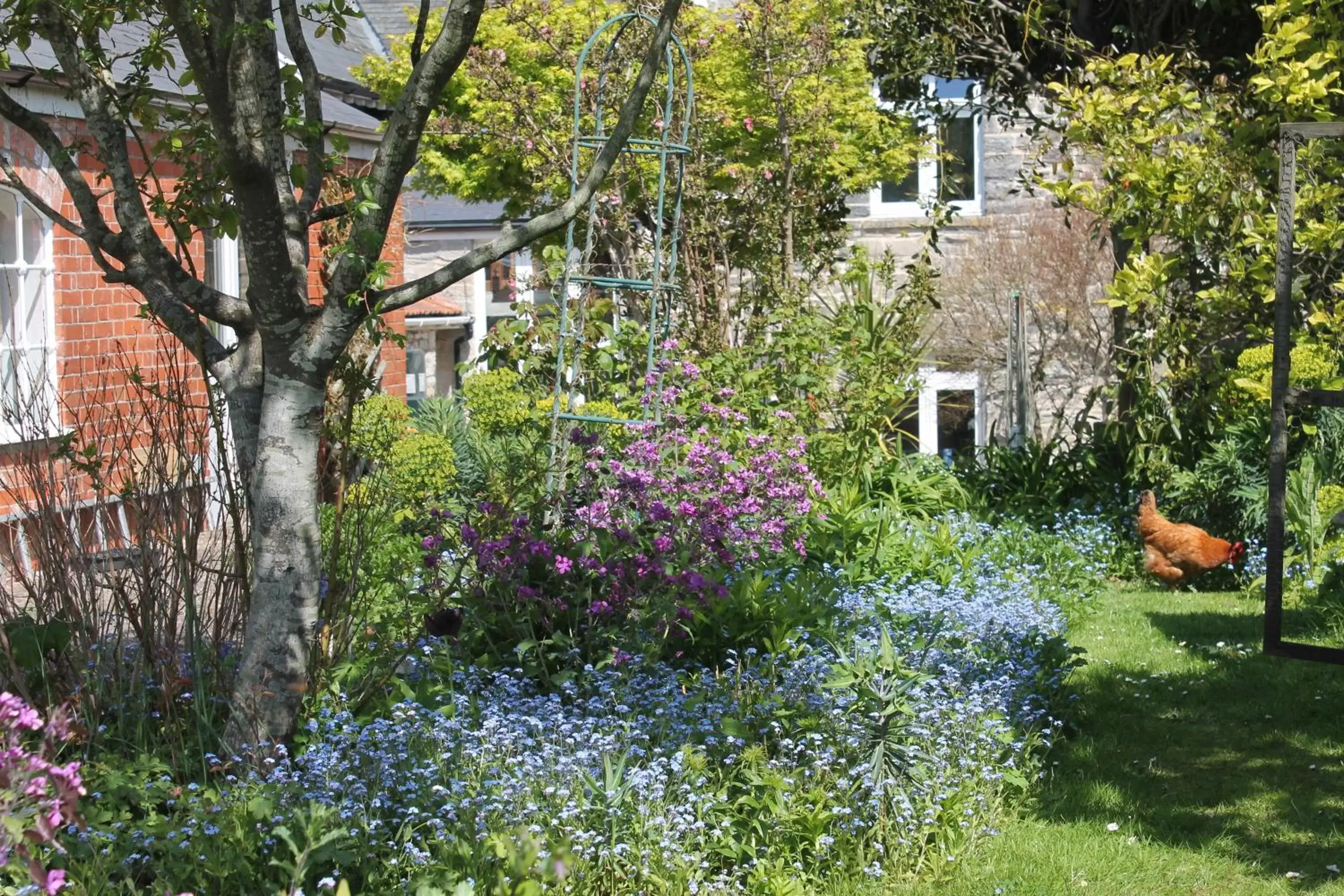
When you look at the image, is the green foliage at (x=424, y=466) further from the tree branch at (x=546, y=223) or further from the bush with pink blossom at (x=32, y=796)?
the bush with pink blossom at (x=32, y=796)

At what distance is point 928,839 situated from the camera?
397cm

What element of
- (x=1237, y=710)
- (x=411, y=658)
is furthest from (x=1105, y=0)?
(x=411, y=658)

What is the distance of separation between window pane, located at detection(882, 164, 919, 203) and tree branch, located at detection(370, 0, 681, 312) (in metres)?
11.2

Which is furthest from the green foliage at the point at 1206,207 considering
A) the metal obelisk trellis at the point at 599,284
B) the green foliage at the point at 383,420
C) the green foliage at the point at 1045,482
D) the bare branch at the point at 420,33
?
the bare branch at the point at 420,33

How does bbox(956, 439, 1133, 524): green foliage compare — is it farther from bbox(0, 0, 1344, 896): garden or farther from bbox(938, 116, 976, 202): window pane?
bbox(938, 116, 976, 202): window pane

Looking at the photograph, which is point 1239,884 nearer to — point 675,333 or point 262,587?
point 262,587

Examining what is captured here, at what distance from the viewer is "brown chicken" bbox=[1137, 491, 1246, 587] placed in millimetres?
7648

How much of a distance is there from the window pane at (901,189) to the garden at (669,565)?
16.3 feet

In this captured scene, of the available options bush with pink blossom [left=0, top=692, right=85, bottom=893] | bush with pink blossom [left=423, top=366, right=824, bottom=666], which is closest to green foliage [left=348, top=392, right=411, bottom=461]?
bush with pink blossom [left=423, top=366, right=824, bottom=666]

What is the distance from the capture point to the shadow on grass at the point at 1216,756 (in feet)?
13.7

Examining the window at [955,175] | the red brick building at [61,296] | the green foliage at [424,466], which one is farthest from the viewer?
the window at [955,175]

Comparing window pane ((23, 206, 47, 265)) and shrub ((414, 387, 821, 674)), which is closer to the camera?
shrub ((414, 387, 821, 674))

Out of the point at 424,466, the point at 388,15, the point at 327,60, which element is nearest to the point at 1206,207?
the point at 424,466

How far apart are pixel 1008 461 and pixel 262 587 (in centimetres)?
671
